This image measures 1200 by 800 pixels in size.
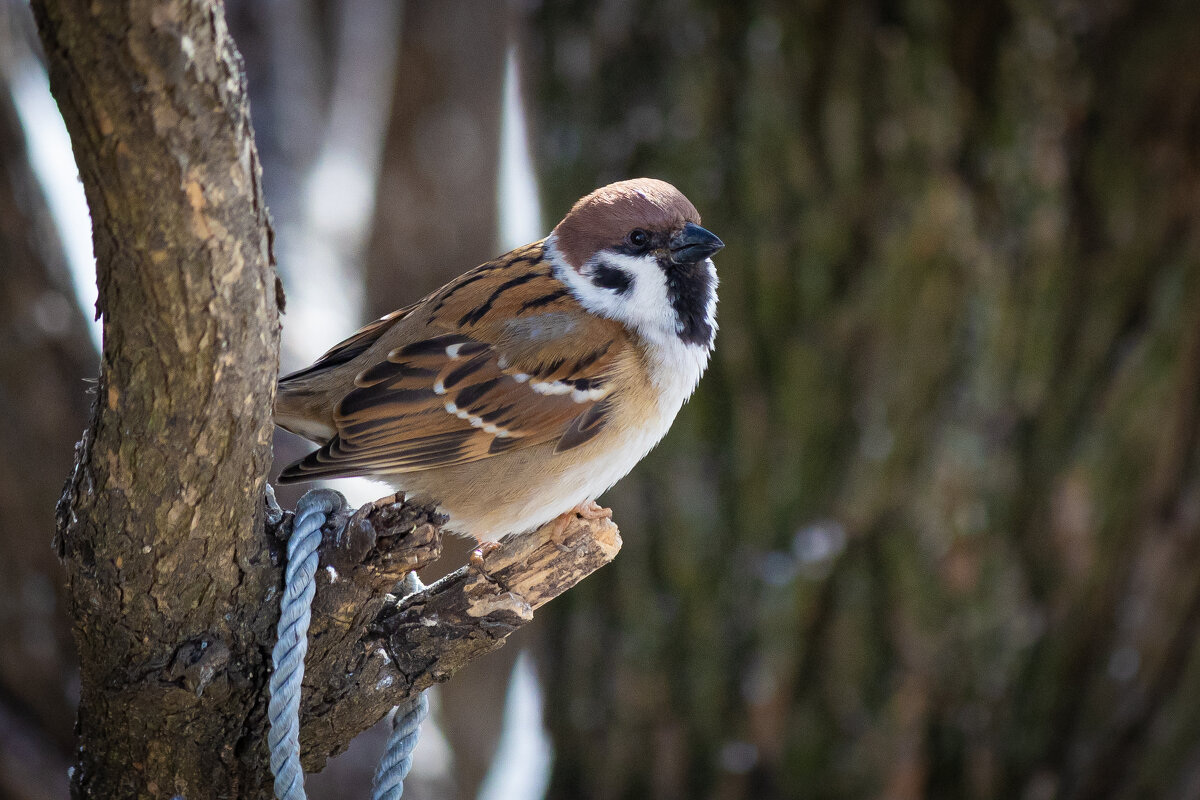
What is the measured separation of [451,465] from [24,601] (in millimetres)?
1732

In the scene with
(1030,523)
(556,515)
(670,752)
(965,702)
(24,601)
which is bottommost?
(670,752)

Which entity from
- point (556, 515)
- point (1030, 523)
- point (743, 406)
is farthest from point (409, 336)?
point (1030, 523)

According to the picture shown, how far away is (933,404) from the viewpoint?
3059 mm

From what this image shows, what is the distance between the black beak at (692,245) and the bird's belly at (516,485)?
43 centimetres

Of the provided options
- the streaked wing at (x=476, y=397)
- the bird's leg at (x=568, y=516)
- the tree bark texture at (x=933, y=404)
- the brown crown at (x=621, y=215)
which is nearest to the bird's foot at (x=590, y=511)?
the bird's leg at (x=568, y=516)

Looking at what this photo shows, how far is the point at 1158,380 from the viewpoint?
3.06m

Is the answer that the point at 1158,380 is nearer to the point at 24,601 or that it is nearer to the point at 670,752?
the point at 670,752

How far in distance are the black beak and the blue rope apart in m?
0.97

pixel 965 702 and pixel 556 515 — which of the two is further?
pixel 965 702

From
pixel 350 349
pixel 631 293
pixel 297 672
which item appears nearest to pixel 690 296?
pixel 631 293

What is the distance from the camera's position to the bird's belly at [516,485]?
2.17 m

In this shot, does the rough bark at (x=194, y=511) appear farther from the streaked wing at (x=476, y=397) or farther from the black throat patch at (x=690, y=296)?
the black throat patch at (x=690, y=296)

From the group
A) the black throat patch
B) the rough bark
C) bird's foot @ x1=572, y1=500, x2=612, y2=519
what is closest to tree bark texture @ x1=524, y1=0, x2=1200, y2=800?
the black throat patch

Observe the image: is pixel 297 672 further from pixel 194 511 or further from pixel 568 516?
pixel 568 516
